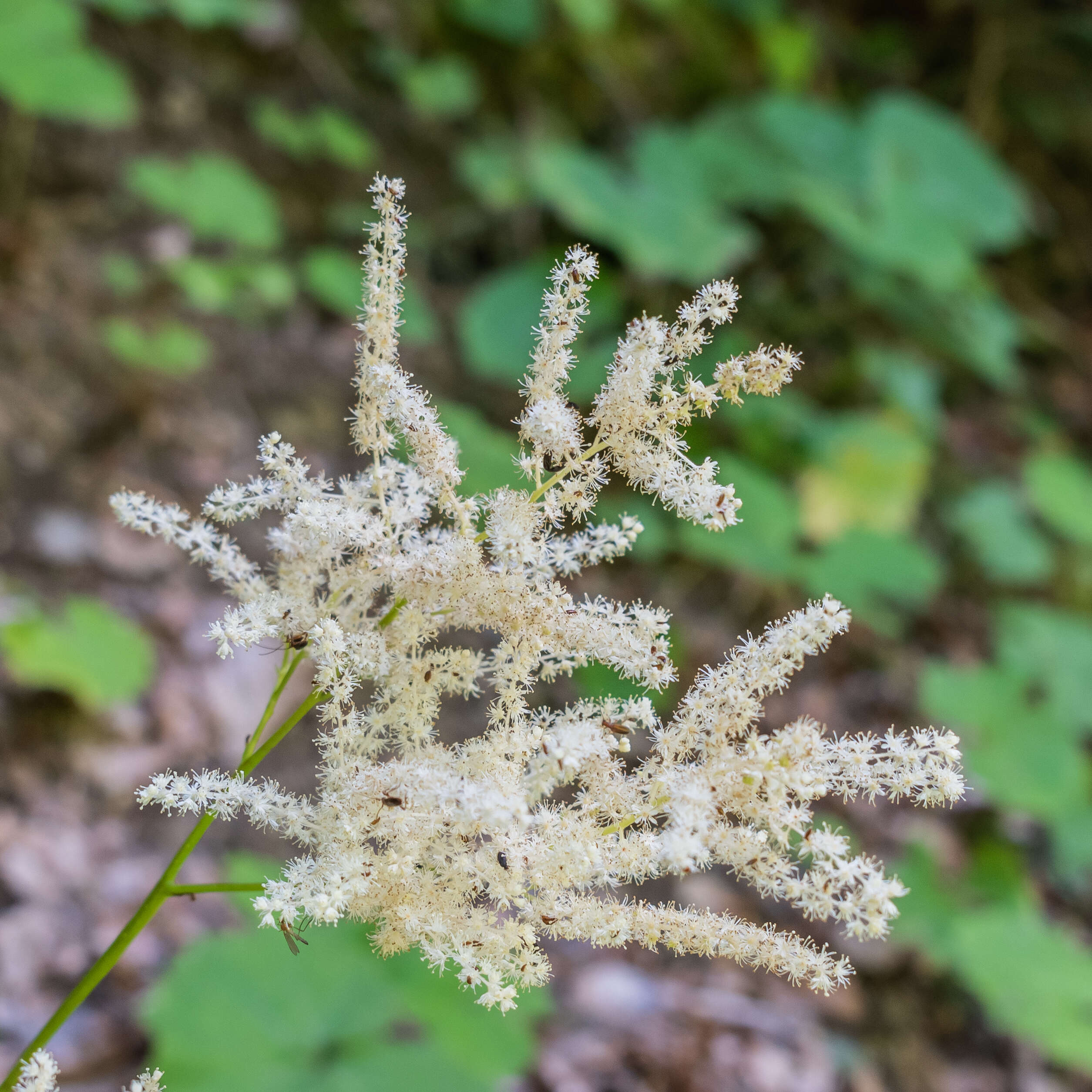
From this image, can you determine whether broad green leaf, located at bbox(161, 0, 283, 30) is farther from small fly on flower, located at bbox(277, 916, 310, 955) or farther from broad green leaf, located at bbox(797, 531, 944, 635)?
small fly on flower, located at bbox(277, 916, 310, 955)

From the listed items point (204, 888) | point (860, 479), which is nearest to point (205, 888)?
point (204, 888)

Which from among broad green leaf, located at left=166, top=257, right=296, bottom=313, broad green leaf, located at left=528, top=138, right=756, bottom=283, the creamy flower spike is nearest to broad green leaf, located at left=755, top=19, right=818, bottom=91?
broad green leaf, located at left=528, top=138, right=756, bottom=283

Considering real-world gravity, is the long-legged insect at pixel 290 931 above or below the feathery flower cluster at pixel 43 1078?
above

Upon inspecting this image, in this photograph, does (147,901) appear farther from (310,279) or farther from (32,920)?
(310,279)

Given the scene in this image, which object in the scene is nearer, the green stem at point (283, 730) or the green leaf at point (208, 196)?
the green stem at point (283, 730)

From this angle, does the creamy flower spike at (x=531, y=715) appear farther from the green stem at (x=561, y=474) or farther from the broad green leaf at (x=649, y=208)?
the broad green leaf at (x=649, y=208)

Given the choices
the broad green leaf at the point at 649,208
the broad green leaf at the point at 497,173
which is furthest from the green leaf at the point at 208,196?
the broad green leaf at the point at 649,208
